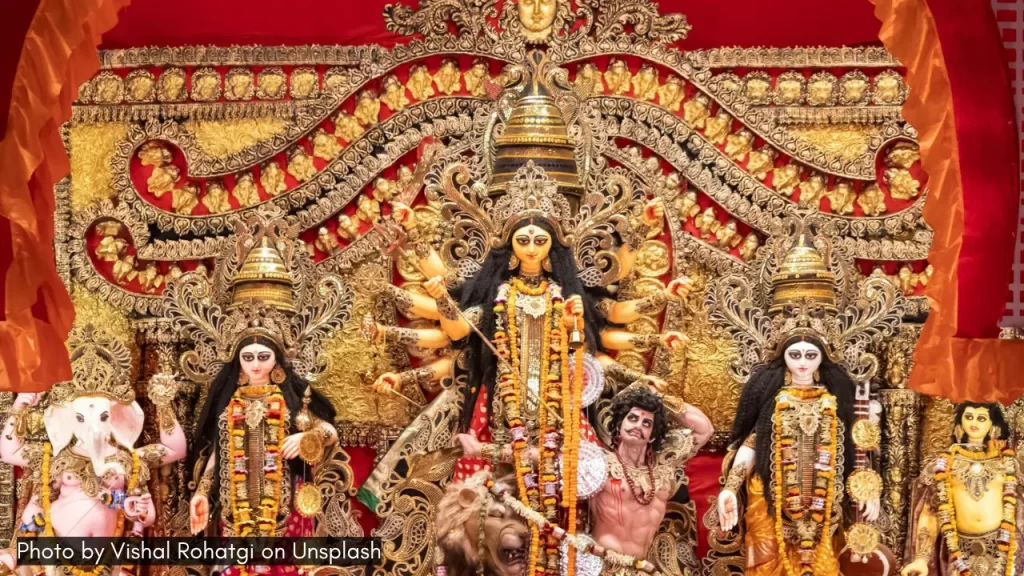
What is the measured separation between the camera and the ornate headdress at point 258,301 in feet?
27.7

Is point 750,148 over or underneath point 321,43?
underneath

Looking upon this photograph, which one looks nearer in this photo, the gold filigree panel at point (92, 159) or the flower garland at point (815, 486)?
the flower garland at point (815, 486)

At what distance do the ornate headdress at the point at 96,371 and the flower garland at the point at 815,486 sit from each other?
2641 millimetres

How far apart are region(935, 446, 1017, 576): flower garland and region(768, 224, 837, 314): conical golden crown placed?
78cm

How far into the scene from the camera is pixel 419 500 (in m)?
8.49

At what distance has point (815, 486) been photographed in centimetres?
820

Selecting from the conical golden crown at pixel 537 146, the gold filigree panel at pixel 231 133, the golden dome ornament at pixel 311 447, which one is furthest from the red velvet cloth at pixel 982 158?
the gold filigree panel at pixel 231 133

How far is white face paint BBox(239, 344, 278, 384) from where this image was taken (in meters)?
8.34

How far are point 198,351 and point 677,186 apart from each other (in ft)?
6.88

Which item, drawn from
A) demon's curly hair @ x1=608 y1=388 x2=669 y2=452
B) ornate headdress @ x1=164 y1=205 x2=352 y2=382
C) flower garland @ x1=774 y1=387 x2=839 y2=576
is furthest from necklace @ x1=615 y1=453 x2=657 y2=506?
ornate headdress @ x1=164 y1=205 x2=352 y2=382

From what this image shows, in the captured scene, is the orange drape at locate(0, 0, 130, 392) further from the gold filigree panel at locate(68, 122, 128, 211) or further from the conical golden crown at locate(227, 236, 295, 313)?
the gold filigree panel at locate(68, 122, 128, 211)

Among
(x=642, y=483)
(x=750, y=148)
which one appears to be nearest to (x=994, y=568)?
(x=642, y=483)

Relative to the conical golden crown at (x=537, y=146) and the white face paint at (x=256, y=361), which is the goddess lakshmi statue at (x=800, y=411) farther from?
the white face paint at (x=256, y=361)

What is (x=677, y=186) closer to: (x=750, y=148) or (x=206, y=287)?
(x=750, y=148)
